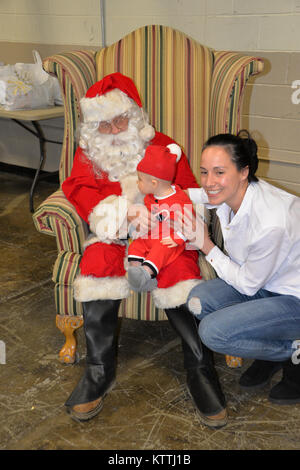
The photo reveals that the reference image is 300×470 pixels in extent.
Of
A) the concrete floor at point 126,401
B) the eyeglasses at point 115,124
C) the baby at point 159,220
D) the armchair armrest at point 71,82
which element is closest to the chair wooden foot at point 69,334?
the concrete floor at point 126,401

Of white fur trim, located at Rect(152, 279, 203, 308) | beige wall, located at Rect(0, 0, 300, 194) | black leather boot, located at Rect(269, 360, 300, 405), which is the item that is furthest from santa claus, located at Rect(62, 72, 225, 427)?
beige wall, located at Rect(0, 0, 300, 194)

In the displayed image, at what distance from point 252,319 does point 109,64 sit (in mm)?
1401

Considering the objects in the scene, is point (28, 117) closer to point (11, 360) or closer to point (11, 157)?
point (11, 157)

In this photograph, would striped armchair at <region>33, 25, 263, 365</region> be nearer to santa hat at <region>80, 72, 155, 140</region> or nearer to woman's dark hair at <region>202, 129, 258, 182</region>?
santa hat at <region>80, 72, 155, 140</region>

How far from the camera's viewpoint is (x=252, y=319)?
1565 millimetres

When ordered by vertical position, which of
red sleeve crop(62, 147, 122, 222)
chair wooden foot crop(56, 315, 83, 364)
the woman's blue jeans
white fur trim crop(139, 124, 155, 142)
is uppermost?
white fur trim crop(139, 124, 155, 142)

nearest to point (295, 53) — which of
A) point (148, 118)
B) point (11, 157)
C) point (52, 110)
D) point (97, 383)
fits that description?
point (148, 118)

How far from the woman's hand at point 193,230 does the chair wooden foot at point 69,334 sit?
613 mm

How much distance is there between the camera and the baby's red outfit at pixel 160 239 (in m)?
1.69

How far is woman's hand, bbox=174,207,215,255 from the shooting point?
1.69 metres

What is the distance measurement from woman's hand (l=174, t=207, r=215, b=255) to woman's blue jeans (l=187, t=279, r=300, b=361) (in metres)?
0.23

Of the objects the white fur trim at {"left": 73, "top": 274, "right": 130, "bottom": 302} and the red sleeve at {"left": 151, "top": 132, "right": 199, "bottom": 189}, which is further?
the red sleeve at {"left": 151, "top": 132, "right": 199, "bottom": 189}

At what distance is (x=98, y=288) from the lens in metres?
1.71

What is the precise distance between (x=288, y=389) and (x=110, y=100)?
1330 mm
